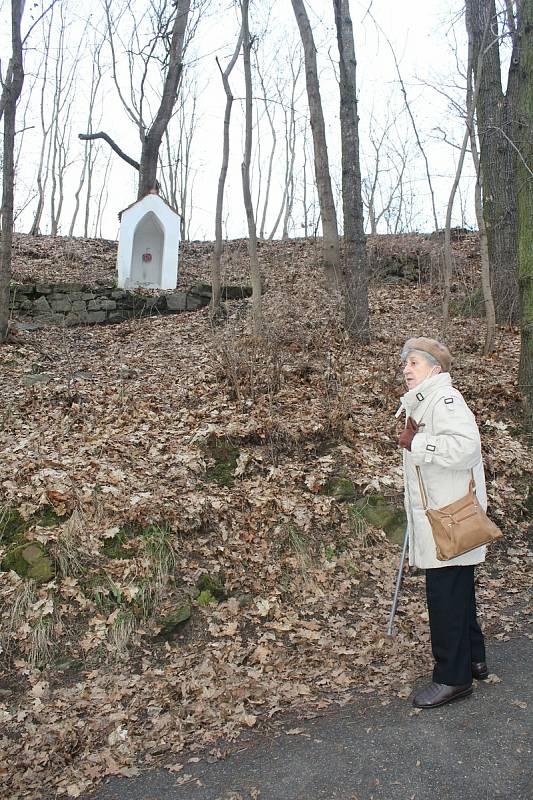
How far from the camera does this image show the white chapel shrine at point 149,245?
15.2 meters

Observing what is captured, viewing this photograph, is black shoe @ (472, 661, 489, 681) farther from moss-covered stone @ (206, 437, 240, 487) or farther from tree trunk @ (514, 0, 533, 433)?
tree trunk @ (514, 0, 533, 433)

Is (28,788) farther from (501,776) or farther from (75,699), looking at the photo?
(501,776)

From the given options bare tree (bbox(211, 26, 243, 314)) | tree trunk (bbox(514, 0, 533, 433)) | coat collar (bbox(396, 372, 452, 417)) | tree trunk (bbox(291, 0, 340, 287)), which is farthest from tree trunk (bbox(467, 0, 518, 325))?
coat collar (bbox(396, 372, 452, 417))

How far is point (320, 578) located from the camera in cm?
527

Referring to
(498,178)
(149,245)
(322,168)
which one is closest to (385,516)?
(498,178)

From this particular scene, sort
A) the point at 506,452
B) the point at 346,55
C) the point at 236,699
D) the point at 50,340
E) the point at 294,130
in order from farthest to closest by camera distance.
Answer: the point at 294,130
the point at 50,340
the point at 346,55
the point at 506,452
the point at 236,699

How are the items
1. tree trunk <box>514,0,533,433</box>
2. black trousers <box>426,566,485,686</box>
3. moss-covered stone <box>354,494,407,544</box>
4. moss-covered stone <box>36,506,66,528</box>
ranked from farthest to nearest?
tree trunk <box>514,0,533,433</box> → moss-covered stone <box>354,494,407,544</box> → moss-covered stone <box>36,506,66,528</box> → black trousers <box>426,566,485,686</box>

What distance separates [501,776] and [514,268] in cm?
886

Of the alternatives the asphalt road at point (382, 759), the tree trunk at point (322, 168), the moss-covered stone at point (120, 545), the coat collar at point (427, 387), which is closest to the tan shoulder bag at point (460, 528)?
the coat collar at point (427, 387)

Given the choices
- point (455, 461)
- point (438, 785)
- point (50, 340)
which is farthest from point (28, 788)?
Result: point (50, 340)

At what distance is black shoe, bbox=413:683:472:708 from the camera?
3523mm

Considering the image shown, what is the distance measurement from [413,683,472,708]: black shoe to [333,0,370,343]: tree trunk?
6.54 m

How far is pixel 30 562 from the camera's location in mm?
5039

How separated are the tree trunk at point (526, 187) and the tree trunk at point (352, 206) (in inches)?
118
